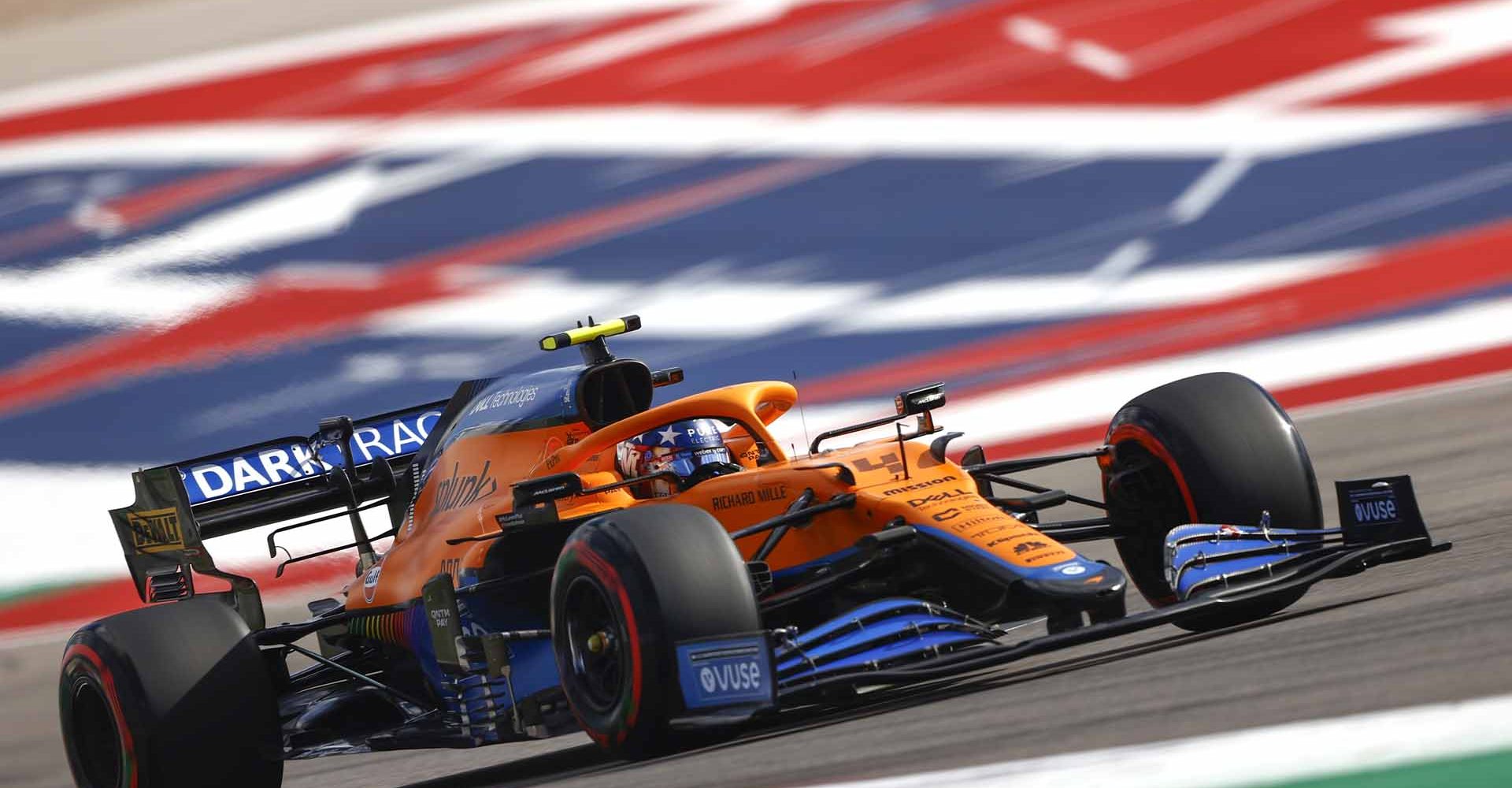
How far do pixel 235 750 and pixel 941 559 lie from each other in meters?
3.12

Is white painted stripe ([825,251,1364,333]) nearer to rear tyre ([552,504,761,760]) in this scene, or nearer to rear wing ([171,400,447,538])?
rear wing ([171,400,447,538])

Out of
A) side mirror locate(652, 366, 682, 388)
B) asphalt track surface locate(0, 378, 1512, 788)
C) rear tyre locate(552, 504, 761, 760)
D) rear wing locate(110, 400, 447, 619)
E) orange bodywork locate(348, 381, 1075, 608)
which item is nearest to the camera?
asphalt track surface locate(0, 378, 1512, 788)

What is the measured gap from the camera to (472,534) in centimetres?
847

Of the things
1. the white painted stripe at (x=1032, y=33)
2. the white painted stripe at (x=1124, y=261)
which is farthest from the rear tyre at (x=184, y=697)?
the white painted stripe at (x=1032, y=33)

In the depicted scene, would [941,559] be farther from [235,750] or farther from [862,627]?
[235,750]

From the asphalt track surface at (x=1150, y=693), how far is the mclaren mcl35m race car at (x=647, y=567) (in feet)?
0.57

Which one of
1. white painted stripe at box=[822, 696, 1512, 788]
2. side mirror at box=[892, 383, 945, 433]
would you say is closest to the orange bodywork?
side mirror at box=[892, 383, 945, 433]

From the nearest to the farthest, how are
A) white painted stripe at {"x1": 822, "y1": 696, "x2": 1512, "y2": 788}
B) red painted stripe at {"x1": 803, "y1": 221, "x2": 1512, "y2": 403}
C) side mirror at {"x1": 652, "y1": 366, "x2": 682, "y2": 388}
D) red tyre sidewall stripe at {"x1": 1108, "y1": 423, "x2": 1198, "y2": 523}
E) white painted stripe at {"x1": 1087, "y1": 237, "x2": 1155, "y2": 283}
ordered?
white painted stripe at {"x1": 822, "y1": 696, "x2": 1512, "y2": 788}
red tyre sidewall stripe at {"x1": 1108, "y1": 423, "x2": 1198, "y2": 523}
side mirror at {"x1": 652, "y1": 366, "x2": 682, "y2": 388}
red painted stripe at {"x1": 803, "y1": 221, "x2": 1512, "y2": 403}
white painted stripe at {"x1": 1087, "y1": 237, "x2": 1155, "y2": 283}

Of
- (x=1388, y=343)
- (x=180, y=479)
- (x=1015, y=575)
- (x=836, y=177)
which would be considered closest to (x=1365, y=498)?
(x=1015, y=575)

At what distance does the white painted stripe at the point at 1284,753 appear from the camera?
13.6 ft

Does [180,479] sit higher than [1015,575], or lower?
higher

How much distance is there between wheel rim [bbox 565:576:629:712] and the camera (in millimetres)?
6992

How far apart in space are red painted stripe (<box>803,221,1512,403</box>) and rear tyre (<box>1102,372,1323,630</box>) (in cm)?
859

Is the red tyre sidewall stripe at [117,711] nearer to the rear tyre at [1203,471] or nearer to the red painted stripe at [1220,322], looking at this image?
the rear tyre at [1203,471]
